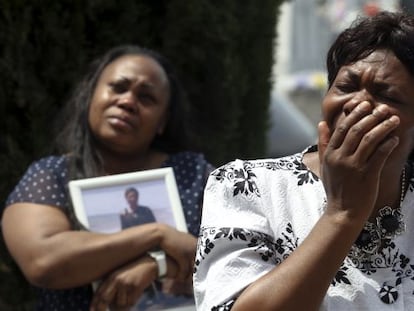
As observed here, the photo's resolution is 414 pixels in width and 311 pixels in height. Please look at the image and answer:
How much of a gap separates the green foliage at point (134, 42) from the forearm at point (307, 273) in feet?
7.33

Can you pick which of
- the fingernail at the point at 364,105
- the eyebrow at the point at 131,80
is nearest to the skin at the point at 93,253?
the eyebrow at the point at 131,80

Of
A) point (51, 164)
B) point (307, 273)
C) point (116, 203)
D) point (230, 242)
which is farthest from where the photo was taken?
point (51, 164)

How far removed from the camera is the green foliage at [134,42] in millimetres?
3918

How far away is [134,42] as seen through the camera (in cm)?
414

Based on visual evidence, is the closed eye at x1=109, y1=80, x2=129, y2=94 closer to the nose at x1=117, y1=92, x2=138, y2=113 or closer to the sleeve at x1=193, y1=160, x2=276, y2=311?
the nose at x1=117, y1=92, x2=138, y2=113

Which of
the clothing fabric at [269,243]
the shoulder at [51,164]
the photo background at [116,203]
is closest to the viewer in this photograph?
the clothing fabric at [269,243]

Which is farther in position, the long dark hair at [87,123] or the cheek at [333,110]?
the long dark hair at [87,123]

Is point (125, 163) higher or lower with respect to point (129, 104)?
lower

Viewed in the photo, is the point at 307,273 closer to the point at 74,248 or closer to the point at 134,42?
the point at 74,248

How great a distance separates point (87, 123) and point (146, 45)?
34.8 inches

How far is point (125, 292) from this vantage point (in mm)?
2951

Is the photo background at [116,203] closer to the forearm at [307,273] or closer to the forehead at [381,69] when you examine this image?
the forehead at [381,69]

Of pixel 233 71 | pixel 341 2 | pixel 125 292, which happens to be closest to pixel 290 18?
pixel 341 2

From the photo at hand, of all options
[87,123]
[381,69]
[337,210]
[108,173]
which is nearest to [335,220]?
[337,210]
